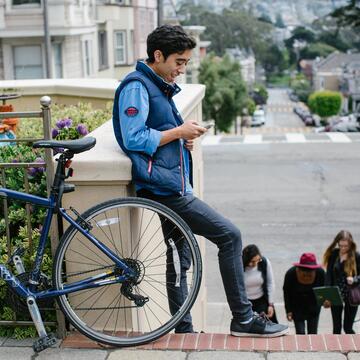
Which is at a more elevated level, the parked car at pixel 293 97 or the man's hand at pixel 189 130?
the man's hand at pixel 189 130

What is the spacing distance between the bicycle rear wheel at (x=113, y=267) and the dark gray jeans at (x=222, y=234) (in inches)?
3.8

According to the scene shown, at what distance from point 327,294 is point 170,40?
5.34m

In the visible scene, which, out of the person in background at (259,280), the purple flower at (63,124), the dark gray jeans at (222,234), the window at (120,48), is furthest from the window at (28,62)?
the dark gray jeans at (222,234)

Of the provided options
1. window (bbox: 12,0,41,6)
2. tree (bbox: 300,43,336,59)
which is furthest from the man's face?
tree (bbox: 300,43,336,59)

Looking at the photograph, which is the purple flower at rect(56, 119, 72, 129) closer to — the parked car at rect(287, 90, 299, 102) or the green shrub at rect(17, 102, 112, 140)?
the green shrub at rect(17, 102, 112, 140)

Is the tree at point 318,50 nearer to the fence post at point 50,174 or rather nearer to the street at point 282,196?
the street at point 282,196

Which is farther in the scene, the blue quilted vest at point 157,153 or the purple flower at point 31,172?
the purple flower at point 31,172

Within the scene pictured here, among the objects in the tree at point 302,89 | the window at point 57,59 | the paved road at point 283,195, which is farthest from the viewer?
the tree at point 302,89

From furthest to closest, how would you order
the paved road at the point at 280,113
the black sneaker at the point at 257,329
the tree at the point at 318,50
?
1. the tree at the point at 318,50
2. the paved road at the point at 280,113
3. the black sneaker at the point at 257,329

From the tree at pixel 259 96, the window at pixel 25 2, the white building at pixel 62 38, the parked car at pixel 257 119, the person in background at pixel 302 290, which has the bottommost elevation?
→ the tree at pixel 259 96

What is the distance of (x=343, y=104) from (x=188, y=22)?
110ft

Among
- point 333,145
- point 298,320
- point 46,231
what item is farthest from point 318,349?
point 333,145

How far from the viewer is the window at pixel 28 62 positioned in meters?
30.9

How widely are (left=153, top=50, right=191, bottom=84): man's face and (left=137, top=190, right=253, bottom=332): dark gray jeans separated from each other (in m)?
0.66
